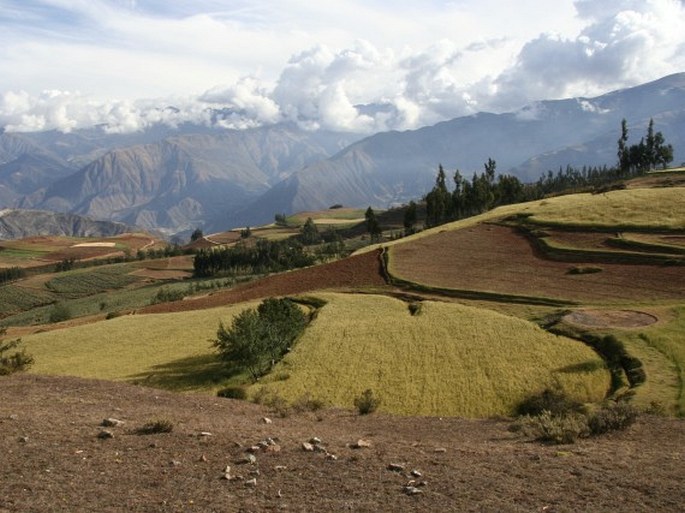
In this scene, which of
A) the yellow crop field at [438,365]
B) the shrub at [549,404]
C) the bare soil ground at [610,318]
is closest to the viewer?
the shrub at [549,404]

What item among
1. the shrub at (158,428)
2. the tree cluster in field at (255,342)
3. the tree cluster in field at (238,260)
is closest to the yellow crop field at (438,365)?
the tree cluster in field at (255,342)

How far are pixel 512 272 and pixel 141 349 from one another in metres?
48.3

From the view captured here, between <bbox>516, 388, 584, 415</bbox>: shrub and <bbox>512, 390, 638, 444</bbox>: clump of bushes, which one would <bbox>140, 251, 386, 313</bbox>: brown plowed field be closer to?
<bbox>516, 388, 584, 415</bbox>: shrub

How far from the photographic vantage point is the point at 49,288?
186375mm

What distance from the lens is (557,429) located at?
77.7 feet

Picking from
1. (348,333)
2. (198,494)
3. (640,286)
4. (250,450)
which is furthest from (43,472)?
(640,286)

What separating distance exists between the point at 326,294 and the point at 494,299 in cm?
2163

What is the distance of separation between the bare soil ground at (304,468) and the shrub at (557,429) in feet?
2.04

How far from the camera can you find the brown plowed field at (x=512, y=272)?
6512cm

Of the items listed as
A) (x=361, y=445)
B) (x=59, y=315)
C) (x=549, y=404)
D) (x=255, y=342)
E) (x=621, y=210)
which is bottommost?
(x=59, y=315)

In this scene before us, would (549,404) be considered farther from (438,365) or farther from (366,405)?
(438,365)

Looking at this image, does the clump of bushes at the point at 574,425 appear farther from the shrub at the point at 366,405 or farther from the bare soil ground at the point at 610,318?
the bare soil ground at the point at 610,318

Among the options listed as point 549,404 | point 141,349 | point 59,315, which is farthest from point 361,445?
point 59,315

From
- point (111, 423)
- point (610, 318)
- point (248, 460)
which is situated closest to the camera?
point (248, 460)
